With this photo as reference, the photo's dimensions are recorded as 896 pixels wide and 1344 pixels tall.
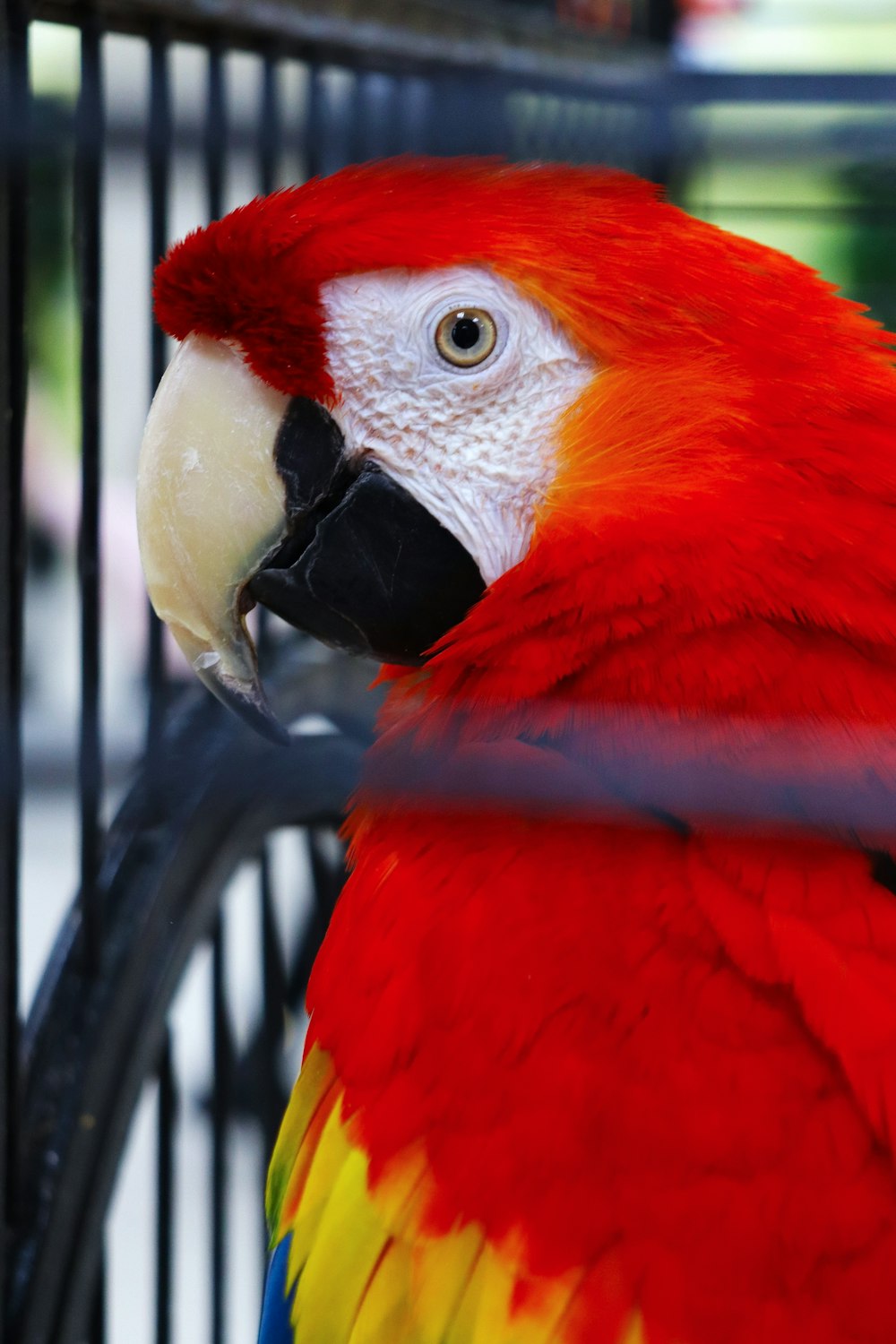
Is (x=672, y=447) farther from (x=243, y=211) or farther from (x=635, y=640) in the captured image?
(x=243, y=211)

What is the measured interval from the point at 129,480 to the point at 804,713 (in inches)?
67.3

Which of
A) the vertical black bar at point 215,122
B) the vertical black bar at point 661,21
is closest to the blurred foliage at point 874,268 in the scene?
the vertical black bar at point 661,21

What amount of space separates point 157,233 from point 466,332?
0.33 meters

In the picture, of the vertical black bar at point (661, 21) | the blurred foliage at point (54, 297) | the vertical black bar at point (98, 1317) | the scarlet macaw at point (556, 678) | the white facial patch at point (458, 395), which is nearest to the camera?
the scarlet macaw at point (556, 678)

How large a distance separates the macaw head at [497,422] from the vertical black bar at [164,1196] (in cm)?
46

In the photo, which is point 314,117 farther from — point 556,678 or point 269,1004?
point 269,1004

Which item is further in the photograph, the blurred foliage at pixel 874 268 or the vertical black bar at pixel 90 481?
the blurred foliage at pixel 874 268

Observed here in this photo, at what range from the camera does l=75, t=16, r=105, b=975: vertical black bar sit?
2.45 feet

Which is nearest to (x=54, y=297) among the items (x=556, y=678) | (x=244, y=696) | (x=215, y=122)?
(x=215, y=122)

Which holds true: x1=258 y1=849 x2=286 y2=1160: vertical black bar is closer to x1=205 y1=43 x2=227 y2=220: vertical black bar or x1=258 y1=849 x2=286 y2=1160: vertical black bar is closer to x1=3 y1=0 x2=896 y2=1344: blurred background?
x1=3 y1=0 x2=896 y2=1344: blurred background

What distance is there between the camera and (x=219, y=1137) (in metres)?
1.05

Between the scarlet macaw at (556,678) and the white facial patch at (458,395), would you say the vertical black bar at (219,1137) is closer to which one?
the scarlet macaw at (556,678)

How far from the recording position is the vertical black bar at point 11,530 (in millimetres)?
664

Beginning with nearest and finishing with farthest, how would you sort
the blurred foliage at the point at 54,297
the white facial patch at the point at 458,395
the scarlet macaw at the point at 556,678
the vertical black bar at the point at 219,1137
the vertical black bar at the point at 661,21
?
the scarlet macaw at the point at 556,678
the white facial patch at the point at 458,395
the vertical black bar at the point at 219,1137
the blurred foliage at the point at 54,297
the vertical black bar at the point at 661,21
